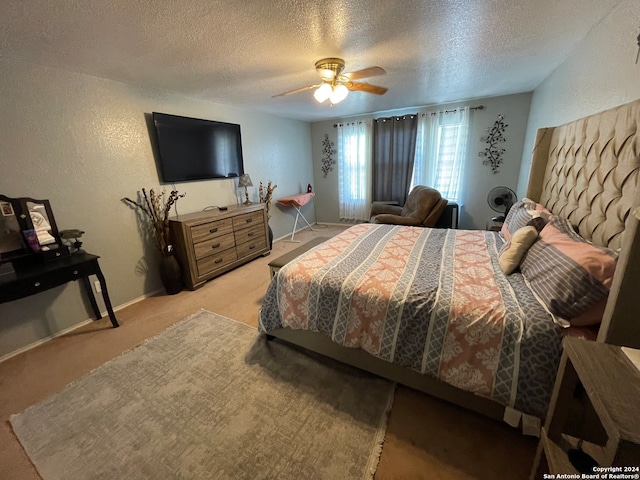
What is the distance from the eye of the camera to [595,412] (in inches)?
33.7

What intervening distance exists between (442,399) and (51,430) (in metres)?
2.20

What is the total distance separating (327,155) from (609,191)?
4.41 m

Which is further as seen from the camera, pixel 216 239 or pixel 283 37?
pixel 216 239

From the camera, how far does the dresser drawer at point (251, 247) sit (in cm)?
351

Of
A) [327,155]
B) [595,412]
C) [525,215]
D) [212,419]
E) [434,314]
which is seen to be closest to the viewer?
[595,412]

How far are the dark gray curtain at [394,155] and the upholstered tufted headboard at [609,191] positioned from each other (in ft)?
7.57

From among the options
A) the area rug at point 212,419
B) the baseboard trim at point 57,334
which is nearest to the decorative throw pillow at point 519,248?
the area rug at point 212,419

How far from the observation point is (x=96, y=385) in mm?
1687

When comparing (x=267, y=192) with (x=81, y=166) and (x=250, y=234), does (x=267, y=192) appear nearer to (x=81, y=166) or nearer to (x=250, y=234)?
(x=250, y=234)

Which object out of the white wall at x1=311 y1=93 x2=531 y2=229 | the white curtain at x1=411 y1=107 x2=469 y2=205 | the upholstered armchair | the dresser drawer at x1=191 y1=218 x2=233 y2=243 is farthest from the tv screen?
the white curtain at x1=411 y1=107 x2=469 y2=205

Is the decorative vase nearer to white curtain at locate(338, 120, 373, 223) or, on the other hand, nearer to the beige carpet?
the beige carpet

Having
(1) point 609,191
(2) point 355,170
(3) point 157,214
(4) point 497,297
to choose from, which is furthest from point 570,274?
(2) point 355,170

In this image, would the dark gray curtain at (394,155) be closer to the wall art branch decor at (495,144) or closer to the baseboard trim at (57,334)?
the wall art branch decor at (495,144)

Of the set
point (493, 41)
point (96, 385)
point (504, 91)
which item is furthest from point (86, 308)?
point (504, 91)
